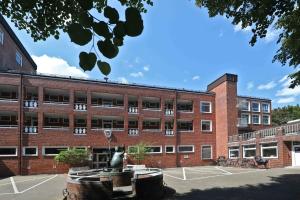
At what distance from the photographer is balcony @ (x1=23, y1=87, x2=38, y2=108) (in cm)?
3117

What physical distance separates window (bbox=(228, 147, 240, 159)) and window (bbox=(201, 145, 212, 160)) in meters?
2.56

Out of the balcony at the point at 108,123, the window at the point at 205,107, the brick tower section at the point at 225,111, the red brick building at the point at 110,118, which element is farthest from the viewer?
the window at the point at 205,107

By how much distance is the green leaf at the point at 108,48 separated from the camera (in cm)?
207

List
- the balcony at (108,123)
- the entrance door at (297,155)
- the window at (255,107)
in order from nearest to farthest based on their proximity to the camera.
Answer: the entrance door at (297,155) → the balcony at (108,123) → the window at (255,107)

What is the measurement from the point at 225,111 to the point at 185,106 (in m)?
4.83

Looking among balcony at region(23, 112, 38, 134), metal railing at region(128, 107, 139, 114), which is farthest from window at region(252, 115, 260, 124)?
balcony at region(23, 112, 38, 134)

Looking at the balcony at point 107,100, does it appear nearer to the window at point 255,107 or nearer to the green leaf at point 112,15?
the window at point 255,107

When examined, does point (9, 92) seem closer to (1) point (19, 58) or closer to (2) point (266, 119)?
(1) point (19, 58)

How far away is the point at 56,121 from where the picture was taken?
1323 inches

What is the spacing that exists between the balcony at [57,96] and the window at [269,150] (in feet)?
65.2

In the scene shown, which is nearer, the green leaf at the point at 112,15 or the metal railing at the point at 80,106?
the green leaf at the point at 112,15

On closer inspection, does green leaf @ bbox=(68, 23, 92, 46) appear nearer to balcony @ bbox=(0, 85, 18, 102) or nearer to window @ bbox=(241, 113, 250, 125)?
balcony @ bbox=(0, 85, 18, 102)

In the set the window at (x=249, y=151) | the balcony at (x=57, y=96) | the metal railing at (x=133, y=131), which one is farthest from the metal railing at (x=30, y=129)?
the window at (x=249, y=151)

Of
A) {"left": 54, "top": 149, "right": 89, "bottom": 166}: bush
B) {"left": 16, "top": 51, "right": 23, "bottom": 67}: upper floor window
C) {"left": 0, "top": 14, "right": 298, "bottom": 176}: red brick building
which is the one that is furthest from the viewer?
{"left": 16, "top": 51, "right": 23, "bottom": 67}: upper floor window
